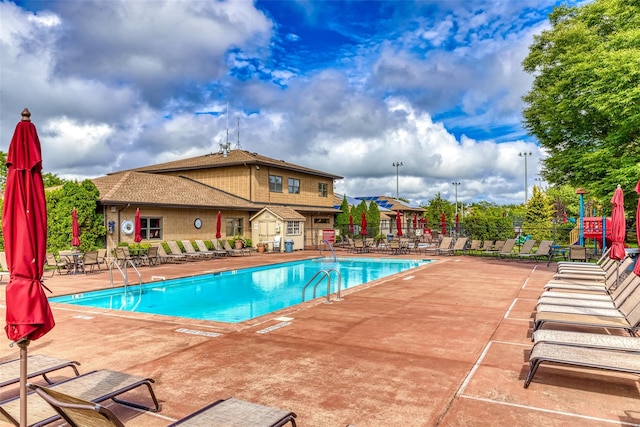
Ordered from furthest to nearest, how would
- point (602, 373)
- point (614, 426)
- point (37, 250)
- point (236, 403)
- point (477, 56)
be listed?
point (477, 56)
point (602, 373)
point (614, 426)
point (236, 403)
point (37, 250)

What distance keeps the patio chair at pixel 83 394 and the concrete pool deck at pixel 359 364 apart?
42 cm

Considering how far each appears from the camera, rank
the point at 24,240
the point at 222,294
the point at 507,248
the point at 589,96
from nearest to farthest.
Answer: the point at 24,240 < the point at 222,294 < the point at 589,96 < the point at 507,248

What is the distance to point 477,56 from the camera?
19.6m

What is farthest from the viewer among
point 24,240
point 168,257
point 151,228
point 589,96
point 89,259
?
point 151,228

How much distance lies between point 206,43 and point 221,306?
1049 centimetres

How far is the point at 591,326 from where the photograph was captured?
562 centimetres

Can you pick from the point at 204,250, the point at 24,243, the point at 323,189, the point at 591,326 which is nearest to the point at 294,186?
the point at 323,189

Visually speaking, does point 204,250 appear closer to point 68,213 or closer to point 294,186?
point 68,213

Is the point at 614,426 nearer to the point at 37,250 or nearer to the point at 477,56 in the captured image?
the point at 37,250

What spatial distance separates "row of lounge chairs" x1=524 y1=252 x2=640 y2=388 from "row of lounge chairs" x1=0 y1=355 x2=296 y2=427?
122 inches

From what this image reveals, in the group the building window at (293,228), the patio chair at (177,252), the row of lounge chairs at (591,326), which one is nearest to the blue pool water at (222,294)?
the patio chair at (177,252)

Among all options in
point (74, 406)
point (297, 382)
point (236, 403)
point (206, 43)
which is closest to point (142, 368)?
point (297, 382)

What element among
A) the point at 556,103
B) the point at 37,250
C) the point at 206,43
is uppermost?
the point at 206,43

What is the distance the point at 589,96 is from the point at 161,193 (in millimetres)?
21437
